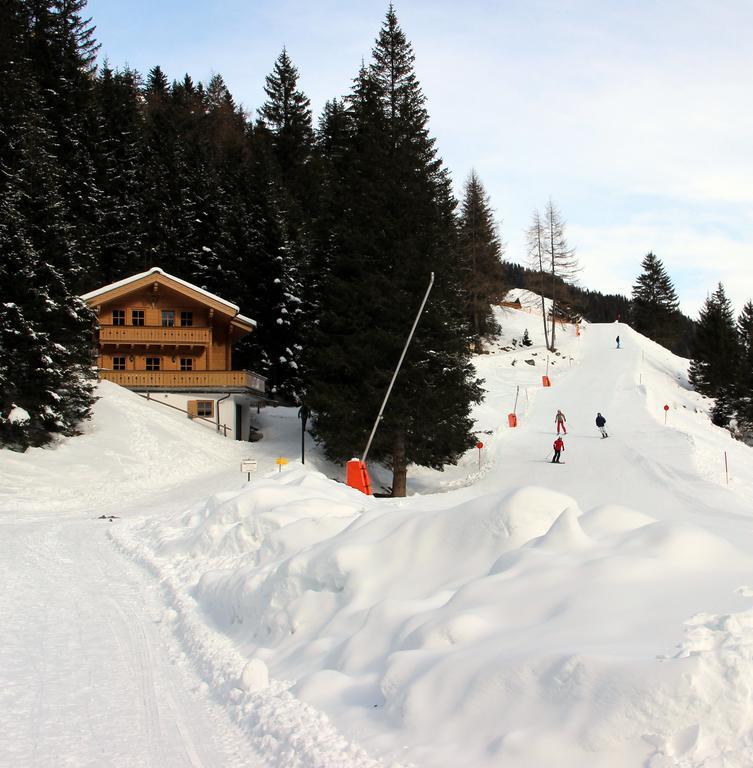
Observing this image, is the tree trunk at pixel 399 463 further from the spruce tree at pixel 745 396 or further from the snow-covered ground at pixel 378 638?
the spruce tree at pixel 745 396

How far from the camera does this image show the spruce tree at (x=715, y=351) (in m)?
58.7

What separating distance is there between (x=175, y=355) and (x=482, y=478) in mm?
19454

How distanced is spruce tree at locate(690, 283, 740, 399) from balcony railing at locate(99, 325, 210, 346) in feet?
129

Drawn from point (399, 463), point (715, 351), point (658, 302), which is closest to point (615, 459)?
point (399, 463)

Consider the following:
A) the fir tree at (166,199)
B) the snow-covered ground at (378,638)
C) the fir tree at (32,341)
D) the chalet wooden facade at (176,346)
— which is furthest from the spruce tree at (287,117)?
the snow-covered ground at (378,638)

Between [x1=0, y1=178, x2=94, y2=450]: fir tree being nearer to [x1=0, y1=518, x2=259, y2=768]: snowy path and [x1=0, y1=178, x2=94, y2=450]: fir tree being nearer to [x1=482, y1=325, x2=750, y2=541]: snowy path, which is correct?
[x1=482, y1=325, x2=750, y2=541]: snowy path

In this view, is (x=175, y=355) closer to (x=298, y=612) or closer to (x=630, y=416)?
(x=630, y=416)

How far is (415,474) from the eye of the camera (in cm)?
3144

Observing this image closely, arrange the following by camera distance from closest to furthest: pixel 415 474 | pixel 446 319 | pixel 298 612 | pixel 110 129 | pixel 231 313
→ pixel 298 612
pixel 446 319
pixel 415 474
pixel 231 313
pixel 110 129

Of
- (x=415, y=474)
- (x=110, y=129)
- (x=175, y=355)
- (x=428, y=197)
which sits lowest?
(x=415, y=474)

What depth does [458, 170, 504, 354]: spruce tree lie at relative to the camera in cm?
6512

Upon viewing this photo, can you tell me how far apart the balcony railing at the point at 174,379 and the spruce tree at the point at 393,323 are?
874 cm

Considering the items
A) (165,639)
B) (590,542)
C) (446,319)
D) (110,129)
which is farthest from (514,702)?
(110,129)

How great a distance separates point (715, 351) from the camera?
62.3 m
